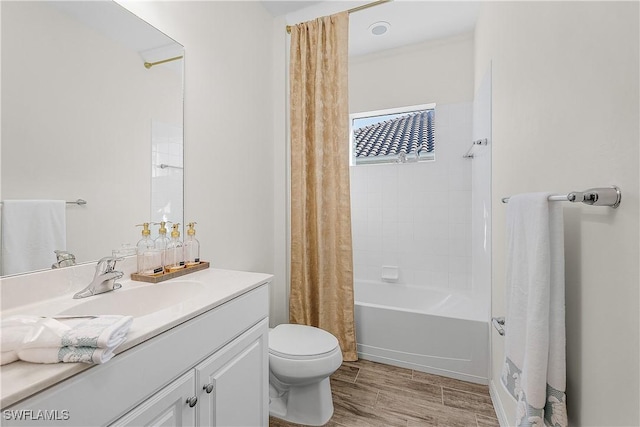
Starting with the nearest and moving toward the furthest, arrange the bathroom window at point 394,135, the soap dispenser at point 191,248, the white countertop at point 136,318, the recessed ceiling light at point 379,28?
the white countertop at point 136,318
the soap dispenser at point 191,248
the recessed ceiling light at point 379,28
the bathroom window at point 394,135

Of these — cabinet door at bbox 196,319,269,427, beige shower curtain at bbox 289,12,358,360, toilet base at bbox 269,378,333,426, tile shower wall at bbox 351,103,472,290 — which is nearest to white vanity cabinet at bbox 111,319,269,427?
cabinet door at bbox 196,319,269,427

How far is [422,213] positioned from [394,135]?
2.76 feet

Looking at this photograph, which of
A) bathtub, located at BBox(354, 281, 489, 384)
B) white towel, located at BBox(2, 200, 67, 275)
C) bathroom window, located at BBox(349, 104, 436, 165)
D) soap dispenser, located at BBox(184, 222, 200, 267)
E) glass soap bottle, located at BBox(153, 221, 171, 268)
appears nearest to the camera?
white towel, located at BBox(2, 200, 67, 275)

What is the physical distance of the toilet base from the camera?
1586 mm

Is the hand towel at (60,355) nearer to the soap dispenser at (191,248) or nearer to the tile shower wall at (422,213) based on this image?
the soap dispenser at (191,248)

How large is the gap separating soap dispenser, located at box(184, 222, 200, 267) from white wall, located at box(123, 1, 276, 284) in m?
0.10

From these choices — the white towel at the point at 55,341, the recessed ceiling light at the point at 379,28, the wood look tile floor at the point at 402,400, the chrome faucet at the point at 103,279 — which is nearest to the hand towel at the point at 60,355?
the white towel at the point at 55,341

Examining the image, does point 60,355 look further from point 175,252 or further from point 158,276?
point 175,252

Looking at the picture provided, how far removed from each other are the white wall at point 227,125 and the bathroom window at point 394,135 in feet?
3.87

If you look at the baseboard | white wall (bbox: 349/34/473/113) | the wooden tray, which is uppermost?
white wall (bbox: 349/34/473/113)

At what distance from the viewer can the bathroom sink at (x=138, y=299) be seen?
0.96m

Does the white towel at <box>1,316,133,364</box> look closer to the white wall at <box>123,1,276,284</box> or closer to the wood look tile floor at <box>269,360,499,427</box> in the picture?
the white wall at <box>123,1,276,284</box>

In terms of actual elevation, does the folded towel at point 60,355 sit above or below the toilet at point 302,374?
above

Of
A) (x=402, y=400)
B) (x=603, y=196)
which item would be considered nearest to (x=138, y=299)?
(x=603, y=196)
